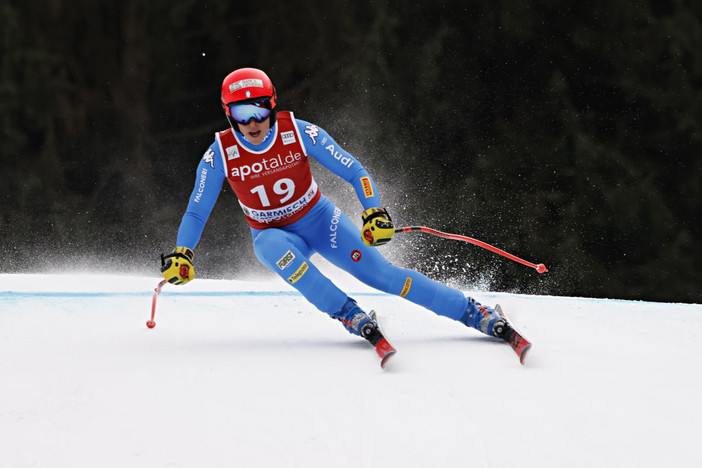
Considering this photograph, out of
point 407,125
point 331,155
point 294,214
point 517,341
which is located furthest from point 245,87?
point 407,125

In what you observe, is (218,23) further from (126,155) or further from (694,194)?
(694,194)

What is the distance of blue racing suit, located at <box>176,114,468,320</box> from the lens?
2.86 m

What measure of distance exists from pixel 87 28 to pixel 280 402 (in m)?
4.78

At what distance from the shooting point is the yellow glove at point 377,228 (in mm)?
2775

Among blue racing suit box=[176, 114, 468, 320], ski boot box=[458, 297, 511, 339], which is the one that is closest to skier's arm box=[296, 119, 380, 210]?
blue racing suit box=[176, 114, 468, 320]

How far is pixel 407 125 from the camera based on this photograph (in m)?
5.92

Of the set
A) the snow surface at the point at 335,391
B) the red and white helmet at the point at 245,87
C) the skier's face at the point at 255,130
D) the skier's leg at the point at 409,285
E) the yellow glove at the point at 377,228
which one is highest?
the red and white helmet at the point at 245,87

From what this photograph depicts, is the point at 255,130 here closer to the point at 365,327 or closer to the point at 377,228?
the point at 377,228

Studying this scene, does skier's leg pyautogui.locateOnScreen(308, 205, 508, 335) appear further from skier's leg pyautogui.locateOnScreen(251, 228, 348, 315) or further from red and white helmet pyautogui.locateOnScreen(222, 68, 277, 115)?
red and white helmet pyautogui.locateOnScreen(222, 68, 277, 115)

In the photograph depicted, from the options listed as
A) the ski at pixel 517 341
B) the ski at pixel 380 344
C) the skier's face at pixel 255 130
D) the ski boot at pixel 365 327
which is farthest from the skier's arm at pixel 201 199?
the ski at pixel 517 341

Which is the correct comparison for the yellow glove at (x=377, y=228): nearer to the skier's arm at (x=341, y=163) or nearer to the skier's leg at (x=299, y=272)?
the skier's arm at (x=341, y=163)

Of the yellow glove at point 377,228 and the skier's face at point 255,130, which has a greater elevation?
the skier's face at point 255,130

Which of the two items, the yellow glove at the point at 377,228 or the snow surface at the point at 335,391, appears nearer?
the snow surface at the point at 335,391

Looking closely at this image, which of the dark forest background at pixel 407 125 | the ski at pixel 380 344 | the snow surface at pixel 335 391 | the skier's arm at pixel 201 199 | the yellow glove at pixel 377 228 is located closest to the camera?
the snow surface at pixel 335 391
